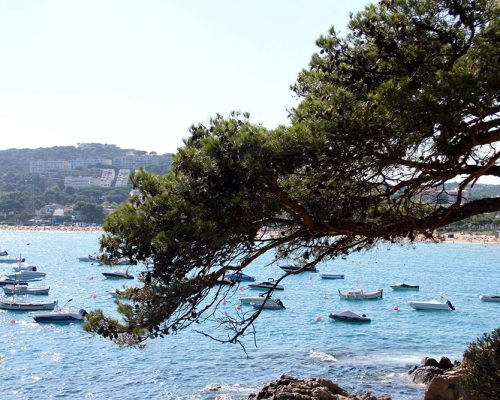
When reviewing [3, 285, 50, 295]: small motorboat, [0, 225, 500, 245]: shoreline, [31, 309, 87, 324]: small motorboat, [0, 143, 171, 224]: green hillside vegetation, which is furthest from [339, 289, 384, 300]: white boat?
[0, 143, 171, 224]: green hillside vegetation

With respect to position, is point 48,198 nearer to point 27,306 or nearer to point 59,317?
point 27,306

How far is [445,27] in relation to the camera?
20.5 feet

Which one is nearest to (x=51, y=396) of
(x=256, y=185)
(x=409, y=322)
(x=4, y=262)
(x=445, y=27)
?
(x=256, y=185)

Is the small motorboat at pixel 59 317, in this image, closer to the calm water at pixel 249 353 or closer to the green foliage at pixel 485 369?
the calm water at pixel 249 353

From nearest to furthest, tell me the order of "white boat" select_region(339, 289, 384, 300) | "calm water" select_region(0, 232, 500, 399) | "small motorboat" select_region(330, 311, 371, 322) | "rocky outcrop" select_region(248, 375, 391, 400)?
"rocky outcrop" select_region(248, 375, 391, 400) < "calm water" select_region(0, 232, 500, 399) < "small motorboat" select_region(330, 311, 371, 322) < "white boat" select_region(339, 289, 384, 300)

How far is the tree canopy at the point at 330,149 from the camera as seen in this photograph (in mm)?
5934

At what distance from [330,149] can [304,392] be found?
376 inches

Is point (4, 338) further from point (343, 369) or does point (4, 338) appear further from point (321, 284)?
point (321, 284)

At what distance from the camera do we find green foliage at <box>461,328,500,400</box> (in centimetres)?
641

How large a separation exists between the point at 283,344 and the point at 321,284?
2509 centimetres

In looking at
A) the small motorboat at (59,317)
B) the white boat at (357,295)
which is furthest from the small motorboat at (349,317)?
the small motorboat at (59,317)

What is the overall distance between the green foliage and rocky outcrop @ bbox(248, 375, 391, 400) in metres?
7.50

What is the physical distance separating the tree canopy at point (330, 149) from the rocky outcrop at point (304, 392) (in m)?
8.08

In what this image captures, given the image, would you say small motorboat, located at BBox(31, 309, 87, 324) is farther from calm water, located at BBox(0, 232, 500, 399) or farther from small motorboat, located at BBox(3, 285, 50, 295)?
small motorboat, located at BBox(3, 285, 50, 295)
